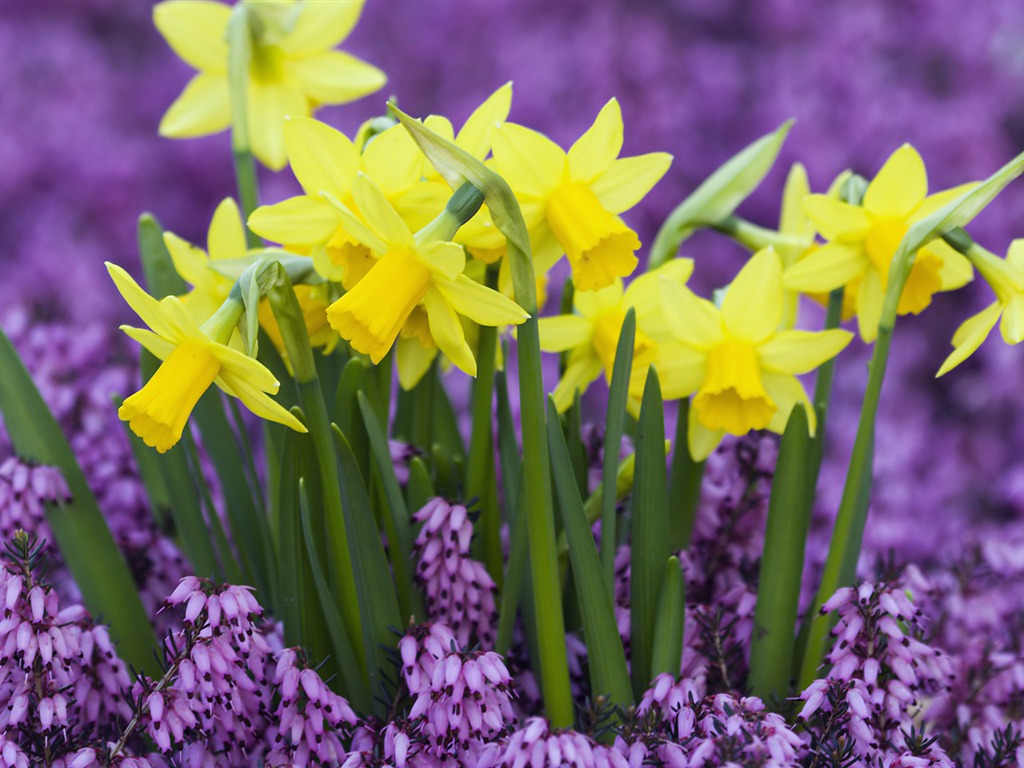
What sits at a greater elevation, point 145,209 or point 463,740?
point 145,209

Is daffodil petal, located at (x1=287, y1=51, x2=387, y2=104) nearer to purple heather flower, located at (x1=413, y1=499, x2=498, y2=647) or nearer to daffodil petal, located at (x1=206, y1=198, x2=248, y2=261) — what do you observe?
daffodil petal, located at (x1=206, y1=198, x2=248, y2=261)

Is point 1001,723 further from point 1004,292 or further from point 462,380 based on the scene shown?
point 462,380

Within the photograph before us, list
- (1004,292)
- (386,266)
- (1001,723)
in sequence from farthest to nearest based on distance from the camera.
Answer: (1001,723) < (1004,292) < (386,266)

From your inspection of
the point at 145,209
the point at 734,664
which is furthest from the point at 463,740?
the point at 145,209

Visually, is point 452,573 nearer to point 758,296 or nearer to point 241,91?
point 758,296

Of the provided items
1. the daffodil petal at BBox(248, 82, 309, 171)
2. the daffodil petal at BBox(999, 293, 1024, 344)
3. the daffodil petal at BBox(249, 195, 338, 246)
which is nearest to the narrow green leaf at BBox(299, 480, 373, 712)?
the daffodil petal at BBox(249, 195, 338, 246)

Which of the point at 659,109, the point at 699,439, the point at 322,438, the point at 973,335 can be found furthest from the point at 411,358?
the point at 659,109

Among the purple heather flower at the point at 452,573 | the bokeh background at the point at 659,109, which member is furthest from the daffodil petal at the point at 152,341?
the bokeh background at the point at 659,109
